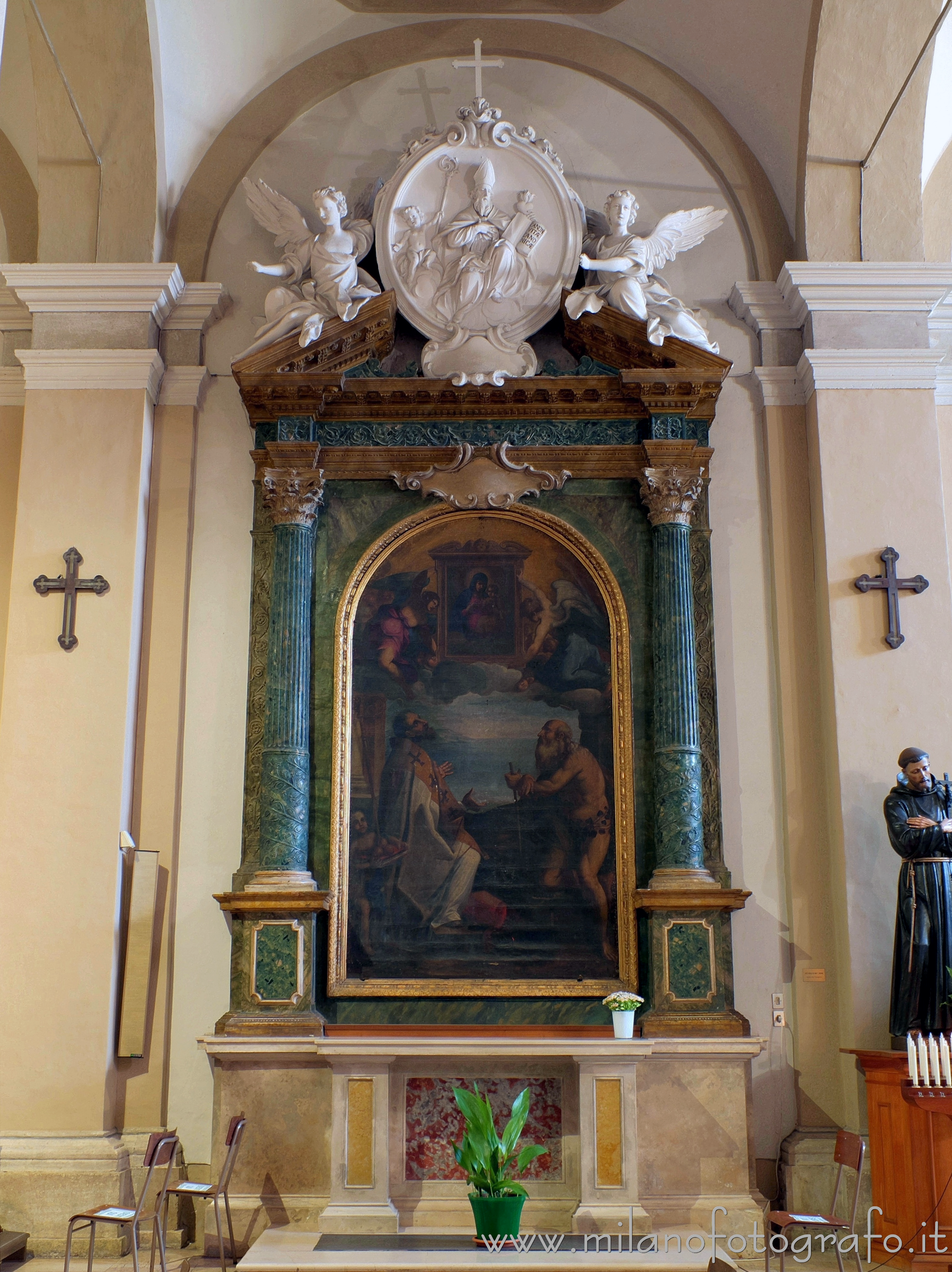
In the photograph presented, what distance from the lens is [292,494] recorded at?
805 cm

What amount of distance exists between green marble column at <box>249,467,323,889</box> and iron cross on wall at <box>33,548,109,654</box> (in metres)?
1.07

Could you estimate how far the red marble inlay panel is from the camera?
7078 mm

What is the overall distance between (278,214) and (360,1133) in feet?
18.7

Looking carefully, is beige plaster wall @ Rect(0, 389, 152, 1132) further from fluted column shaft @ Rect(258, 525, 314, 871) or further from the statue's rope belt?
the statue's rope belt

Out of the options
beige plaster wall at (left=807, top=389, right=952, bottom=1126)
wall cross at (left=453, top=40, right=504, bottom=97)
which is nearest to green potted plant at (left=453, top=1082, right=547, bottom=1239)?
beige plaster wall at (left=807, top=389, right=952, bottom=1126)

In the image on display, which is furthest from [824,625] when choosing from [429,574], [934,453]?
[429,574]

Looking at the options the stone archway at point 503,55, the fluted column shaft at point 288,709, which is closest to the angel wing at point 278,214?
the stone archway at point 503,55

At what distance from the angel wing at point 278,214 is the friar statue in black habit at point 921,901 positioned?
16.5ft

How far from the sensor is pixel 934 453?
26.2 feet

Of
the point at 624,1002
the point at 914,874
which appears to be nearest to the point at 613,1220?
the point at 624,1002

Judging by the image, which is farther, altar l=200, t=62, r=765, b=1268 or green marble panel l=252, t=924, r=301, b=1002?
green marble panel l=252, t=924, r=301, b=1002

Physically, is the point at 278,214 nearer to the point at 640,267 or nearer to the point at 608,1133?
the point at 640,267

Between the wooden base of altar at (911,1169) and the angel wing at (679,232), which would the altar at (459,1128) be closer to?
the wooden base of altar at (911,1169)

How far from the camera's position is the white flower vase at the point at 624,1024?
23.0 feet
